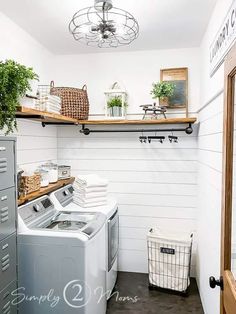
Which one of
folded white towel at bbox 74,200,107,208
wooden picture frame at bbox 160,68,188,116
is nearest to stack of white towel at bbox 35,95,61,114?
folded white towel at bbox 74,200,107,208

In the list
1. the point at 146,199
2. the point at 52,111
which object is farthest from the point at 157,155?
the point at 52,111

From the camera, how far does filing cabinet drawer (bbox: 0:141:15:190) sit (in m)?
1.74

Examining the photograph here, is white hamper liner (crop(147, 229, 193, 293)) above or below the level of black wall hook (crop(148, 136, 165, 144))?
below

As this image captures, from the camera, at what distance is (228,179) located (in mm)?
1328

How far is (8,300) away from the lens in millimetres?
1818

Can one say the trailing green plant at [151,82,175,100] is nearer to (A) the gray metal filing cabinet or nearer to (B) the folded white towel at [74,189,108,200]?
(B) the folded white towel at [74,189,108,200]

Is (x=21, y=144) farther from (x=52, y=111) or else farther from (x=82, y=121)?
(x=82, y=121)

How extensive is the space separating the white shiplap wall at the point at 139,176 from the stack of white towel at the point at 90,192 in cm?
57

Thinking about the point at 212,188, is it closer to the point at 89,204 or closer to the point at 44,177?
the point at 89,204

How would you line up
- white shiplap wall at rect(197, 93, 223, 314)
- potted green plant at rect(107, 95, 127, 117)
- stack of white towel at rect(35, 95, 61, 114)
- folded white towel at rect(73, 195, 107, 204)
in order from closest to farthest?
1. white shiplap wall at rect(197, 93, 223, 314)
2. stack of white towel at rect(35, 95, 61, 114)
3. folded white towel at rect(73, 195, 107, 204)
4. potted green plant at rect(107, 95, 127, 117)

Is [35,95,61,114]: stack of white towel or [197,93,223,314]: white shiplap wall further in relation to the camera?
[35,95,61,114]: stack of white towel

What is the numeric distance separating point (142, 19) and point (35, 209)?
1.88 meters

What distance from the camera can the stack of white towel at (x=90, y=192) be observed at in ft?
8.91

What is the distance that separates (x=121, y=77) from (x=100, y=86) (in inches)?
11.0
